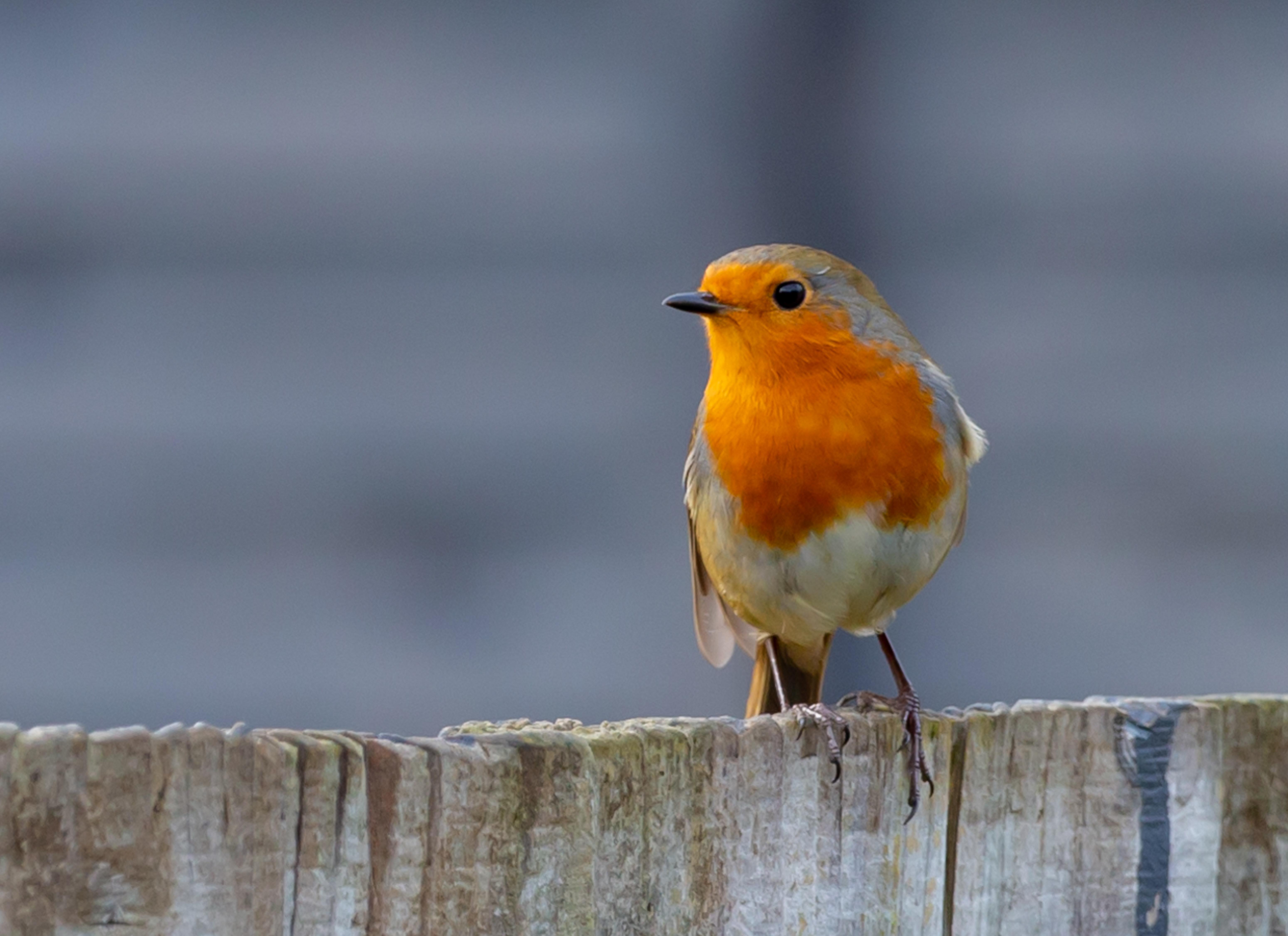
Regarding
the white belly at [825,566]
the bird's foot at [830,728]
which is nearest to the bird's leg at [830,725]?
the bird's foot at [830,728]

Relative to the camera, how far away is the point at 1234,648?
4059 millimetres

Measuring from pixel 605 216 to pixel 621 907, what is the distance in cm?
279

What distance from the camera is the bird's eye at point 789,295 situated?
112 inches

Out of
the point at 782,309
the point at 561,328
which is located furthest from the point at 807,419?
the point at 561,328

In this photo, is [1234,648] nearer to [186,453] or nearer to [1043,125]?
[1043,125]

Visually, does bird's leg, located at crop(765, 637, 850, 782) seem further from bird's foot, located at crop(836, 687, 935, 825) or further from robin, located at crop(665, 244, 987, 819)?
robin, located at crop(665, 244, 987, 819)

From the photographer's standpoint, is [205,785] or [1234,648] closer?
[205,785]

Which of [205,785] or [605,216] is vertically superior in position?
[605,216]

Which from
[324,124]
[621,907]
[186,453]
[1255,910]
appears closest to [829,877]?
[621,907]

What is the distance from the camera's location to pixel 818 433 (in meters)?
2.65

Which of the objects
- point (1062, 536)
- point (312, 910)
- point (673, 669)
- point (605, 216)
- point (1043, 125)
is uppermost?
point (1043, 125)

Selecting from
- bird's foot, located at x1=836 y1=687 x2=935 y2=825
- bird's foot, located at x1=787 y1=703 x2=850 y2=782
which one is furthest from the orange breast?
bird's foot, located at x1=787 y1=703 x2=850 y2=782

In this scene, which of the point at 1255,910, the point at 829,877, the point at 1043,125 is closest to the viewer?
the point at 829,877

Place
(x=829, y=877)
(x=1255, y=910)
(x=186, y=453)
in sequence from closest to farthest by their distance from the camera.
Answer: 1. (x=829, y=877)
2. (x=1255, y=910)
3. (x=186, y=453)
